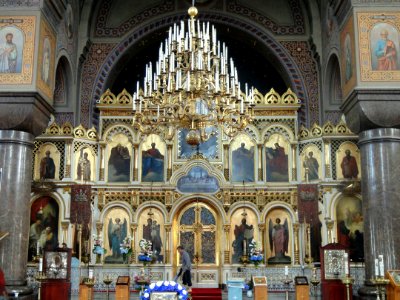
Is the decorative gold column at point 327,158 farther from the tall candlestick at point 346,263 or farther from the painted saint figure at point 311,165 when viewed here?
the tall candlestick at point 346,263

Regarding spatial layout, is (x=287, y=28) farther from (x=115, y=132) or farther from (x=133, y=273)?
(x=133, y=273)

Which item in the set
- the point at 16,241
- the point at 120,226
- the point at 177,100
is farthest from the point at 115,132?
the point at 177,100

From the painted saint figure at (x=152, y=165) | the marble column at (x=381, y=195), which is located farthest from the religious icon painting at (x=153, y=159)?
the marble column at (x=381, y=195)

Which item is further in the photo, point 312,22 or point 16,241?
point 312,22

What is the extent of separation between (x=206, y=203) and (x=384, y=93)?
264 inches

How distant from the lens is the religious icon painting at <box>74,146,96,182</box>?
16688 millimetres

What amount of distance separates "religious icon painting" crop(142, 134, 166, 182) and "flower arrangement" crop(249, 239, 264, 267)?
3683mm

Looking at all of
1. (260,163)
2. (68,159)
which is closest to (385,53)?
(260,163)

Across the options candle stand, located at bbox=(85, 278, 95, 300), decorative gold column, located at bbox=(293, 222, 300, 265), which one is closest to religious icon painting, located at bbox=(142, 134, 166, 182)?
decorative gold column, located at bbox=(293, 222, 300, 265)

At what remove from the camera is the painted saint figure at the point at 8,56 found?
13.1 meters

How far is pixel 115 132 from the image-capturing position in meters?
17.4

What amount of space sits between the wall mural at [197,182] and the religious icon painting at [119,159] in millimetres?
1746

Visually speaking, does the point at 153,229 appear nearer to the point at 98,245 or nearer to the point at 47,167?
the point at 98,245

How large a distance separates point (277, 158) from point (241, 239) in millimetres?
2805
